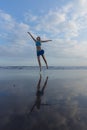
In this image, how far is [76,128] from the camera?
370cm

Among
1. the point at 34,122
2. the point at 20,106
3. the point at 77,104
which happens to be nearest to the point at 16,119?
the point at 34,122

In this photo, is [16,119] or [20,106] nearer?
[16,119]

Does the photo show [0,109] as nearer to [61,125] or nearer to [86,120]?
[61,125]

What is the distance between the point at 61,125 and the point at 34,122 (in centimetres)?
53

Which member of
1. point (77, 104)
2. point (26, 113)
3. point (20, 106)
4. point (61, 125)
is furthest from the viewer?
point (77, 104)

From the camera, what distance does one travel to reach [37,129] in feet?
11.9

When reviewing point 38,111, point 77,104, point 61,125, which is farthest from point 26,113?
point 77,104

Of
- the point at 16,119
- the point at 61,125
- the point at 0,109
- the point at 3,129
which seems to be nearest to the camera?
the point at 3,129

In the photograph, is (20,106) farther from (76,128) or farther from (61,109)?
(76,128)

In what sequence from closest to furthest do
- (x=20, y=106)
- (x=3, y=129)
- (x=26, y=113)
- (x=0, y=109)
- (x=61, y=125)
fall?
(x=3, y=129) < (x=61, y=125) < (x=26, y=113) < (x=0, y=109) < (x=20, y=106)

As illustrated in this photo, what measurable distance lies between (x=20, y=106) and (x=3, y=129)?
1780mm

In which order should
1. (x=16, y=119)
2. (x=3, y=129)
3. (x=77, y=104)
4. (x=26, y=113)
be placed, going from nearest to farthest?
(x=3, y=129) < (x=16, y=119) < (x=26, y=113) < (x=77, y=104)

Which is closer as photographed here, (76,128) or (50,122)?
(76,128)

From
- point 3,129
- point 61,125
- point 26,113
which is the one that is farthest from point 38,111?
point 3,129
